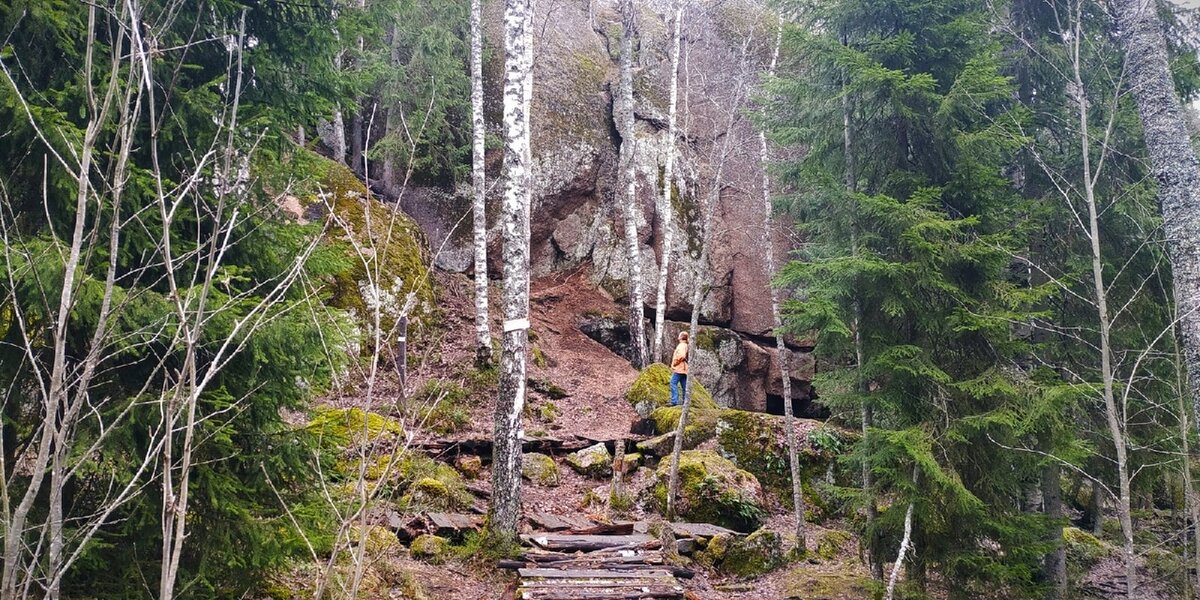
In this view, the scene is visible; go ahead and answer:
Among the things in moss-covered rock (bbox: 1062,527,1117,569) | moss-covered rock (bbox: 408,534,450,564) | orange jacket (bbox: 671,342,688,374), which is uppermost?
orange jacket (bbox: 671,342,688,374)

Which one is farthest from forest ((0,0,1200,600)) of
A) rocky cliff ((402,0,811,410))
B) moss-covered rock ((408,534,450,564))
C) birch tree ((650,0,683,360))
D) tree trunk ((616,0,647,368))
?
rocky cliff ((402,0,811,410))

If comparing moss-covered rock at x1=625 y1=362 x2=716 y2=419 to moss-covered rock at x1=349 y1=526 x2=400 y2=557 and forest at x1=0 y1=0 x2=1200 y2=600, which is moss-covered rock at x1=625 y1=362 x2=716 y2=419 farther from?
moss-covered rock at x1=349 y1=526 x2=400 y2=557

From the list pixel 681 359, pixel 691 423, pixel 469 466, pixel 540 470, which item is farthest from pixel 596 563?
pixel 681 359

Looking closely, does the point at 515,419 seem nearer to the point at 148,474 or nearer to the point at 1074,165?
the point at 148,474

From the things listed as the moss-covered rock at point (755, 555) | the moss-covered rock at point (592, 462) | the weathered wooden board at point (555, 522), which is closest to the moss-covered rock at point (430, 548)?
the weathered wooden board at point (555, 522)

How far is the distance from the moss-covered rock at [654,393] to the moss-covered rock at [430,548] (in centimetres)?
579

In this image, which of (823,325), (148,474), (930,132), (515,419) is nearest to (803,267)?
(823,325)

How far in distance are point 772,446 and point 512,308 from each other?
5.54 meters

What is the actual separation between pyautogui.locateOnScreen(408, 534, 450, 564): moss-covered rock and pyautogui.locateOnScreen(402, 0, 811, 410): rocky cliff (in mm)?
10112

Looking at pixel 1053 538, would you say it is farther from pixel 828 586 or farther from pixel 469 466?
pixel 469 466

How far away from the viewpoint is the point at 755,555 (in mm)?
8695

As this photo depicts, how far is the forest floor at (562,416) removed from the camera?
24.4ft

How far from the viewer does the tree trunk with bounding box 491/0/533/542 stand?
775 cm

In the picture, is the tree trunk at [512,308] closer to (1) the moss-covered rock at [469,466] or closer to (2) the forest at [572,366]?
(2) the forest at [572,366]
